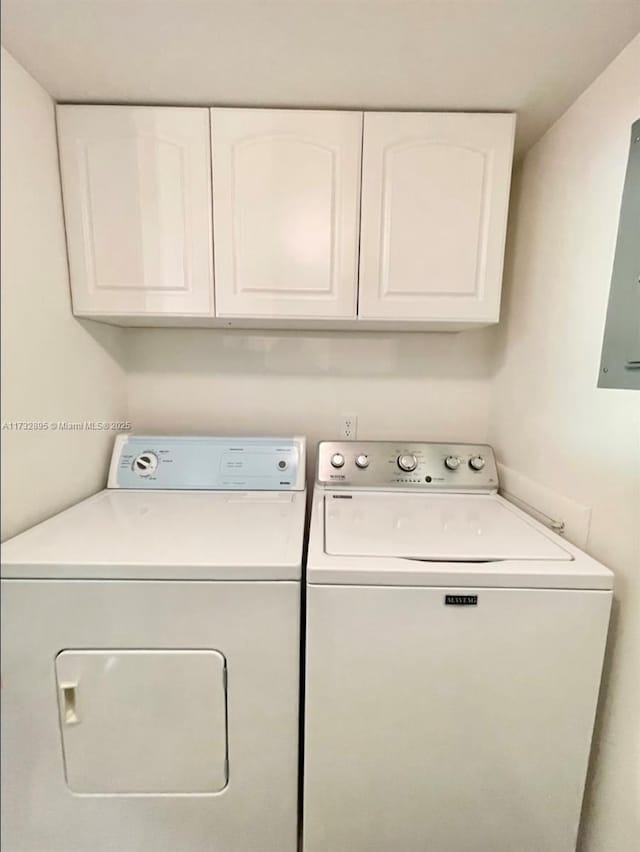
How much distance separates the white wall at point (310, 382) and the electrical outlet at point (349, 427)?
1.0 inches

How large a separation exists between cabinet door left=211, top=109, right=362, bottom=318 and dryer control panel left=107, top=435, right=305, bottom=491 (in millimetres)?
508

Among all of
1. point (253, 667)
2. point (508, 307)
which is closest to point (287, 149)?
point (508, 307)

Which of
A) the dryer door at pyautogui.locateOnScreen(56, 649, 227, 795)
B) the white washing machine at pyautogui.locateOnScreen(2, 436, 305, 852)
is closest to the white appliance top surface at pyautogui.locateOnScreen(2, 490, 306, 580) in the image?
the white washing machine at pyautogui.locateOnScreen(2, 436, 305, 852)

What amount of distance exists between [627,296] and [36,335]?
60.5 inches

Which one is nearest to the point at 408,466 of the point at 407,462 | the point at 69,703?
the point at 407,462

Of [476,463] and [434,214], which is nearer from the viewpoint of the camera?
[434,214]

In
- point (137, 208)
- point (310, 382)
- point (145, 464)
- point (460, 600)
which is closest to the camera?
point (460, 600)

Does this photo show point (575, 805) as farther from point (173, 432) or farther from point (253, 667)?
point (173, 432)

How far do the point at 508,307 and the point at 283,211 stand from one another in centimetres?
94

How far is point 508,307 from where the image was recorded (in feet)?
5.01

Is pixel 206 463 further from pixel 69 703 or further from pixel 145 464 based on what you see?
pixel 69 703

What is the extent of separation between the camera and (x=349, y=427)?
5.52 ft

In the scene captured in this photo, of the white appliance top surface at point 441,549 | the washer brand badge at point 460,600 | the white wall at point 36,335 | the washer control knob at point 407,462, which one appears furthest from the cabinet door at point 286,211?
the washer brand badge at point 460,600

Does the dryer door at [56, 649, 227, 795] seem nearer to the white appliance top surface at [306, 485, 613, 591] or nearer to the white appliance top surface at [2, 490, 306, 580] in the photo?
the white appliance top surface at [2, 490, 306, 580]
